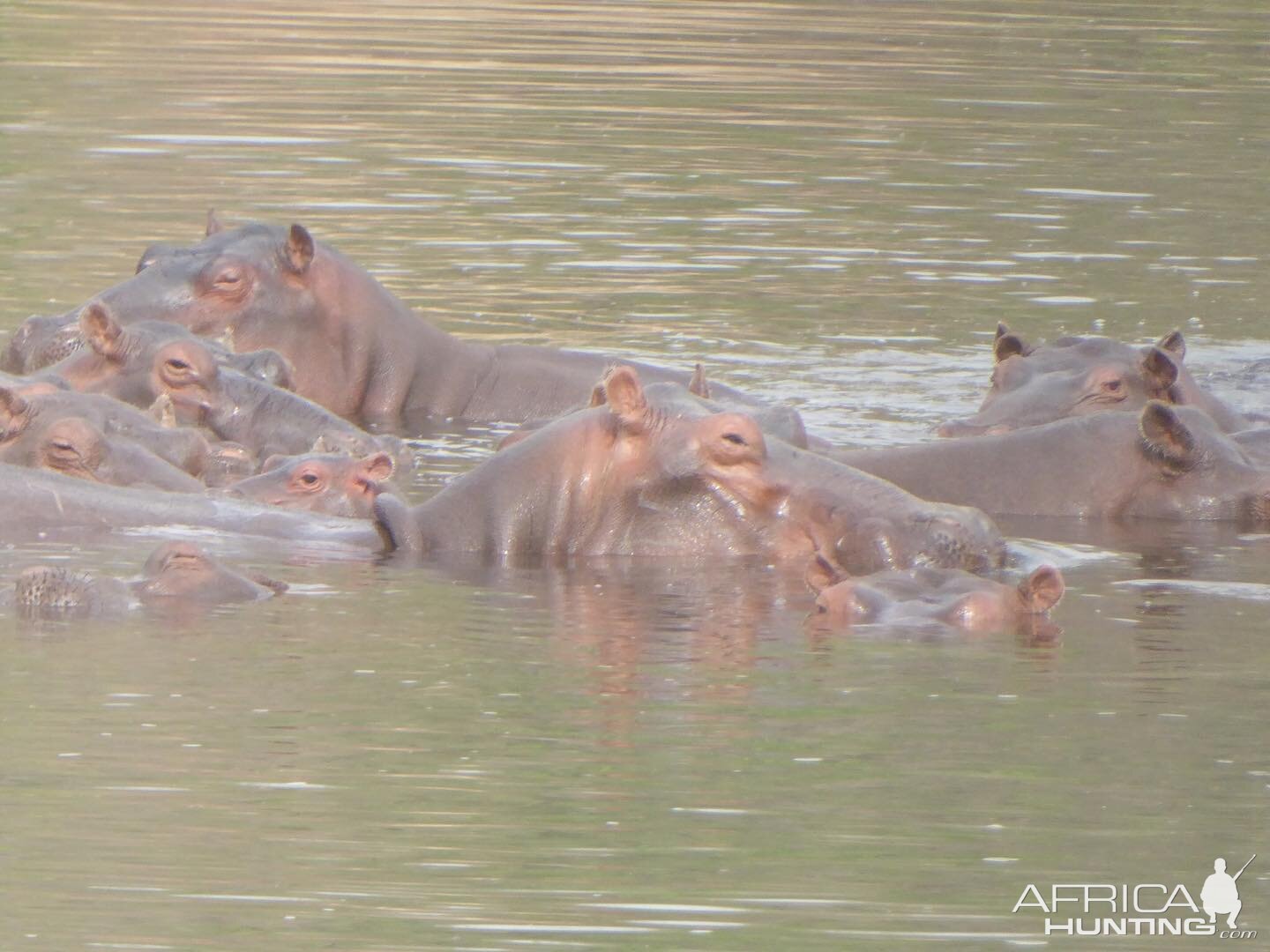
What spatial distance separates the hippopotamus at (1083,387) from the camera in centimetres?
1109

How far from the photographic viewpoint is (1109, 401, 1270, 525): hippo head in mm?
9992

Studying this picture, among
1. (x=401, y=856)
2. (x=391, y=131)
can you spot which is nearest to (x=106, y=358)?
(x=401, y=856)

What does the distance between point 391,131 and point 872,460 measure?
39.4ft

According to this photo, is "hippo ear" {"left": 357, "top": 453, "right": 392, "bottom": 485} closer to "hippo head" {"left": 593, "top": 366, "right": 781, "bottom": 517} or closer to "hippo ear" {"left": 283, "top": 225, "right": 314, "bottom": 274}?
"hippo head" {"left": 593, "top": 366, "right": 781, "bottom": 517}

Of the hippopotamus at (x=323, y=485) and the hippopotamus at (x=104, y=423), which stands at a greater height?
the hippopotamus at (x=104, y=423)

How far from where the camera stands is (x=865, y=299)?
1539cm

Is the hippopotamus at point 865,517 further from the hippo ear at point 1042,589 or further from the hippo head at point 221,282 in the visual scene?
the hippo head at point 221,282

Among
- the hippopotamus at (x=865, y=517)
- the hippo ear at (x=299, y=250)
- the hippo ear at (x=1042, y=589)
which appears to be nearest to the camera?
the hippo ear at (x=1042, y=589)

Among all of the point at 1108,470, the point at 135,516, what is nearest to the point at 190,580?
Answer: the point at 135,516

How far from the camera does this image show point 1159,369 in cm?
1105

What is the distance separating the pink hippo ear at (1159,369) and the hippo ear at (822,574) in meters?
3.23

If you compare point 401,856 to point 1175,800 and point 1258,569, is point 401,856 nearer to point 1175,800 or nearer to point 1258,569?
point 1175,800

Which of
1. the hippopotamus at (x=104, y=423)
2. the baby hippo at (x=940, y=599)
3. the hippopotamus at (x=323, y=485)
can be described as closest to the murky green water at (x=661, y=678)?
the baby hippo at (x=940, y=599)

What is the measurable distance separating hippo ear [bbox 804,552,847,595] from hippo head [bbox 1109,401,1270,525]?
2227 millimetres
